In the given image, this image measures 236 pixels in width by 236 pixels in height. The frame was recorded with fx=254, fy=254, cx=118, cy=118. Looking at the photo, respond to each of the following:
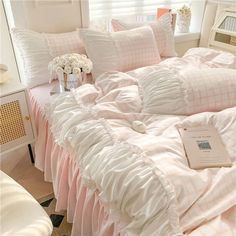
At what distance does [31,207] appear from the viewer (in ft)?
3.12

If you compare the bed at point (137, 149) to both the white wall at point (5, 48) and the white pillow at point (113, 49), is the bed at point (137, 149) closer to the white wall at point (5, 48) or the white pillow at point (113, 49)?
the white pillow at point (113, 49)

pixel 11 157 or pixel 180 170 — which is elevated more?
pixel 180 170

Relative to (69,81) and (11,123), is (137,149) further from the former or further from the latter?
(11,123)

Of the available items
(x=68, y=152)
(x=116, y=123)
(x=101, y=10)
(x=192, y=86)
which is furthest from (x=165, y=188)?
(x=101, y=10)

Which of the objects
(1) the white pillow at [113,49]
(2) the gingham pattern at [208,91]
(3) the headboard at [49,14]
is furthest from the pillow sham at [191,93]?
(3) the headboard at [49,14]

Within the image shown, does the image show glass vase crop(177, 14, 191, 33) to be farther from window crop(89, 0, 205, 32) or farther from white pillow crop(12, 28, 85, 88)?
white pillow crop(12, 28, 85, 88)

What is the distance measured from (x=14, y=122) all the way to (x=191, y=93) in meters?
1.09

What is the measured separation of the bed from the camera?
81 centimetres

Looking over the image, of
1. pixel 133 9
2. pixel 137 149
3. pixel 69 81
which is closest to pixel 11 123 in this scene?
pixel 69 81

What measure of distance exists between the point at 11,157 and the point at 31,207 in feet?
3.70

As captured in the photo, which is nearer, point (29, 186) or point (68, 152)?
point (68, 152)

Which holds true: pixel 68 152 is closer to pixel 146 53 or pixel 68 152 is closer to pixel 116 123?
pixel 116 123

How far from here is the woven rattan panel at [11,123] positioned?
155 centimetres

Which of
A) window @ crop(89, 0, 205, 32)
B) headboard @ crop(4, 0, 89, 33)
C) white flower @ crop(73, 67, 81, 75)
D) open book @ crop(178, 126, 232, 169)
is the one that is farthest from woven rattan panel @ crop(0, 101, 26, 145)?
window @ crop(89, 0, 205, 32)
